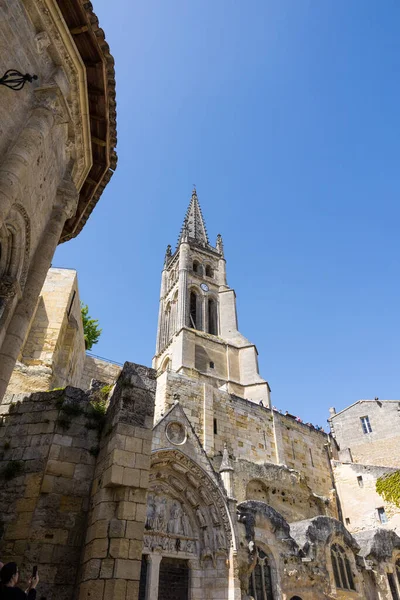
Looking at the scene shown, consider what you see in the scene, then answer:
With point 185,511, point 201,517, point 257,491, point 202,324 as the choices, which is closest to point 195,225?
point 202,324

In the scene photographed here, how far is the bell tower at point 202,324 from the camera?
30703 millimetres

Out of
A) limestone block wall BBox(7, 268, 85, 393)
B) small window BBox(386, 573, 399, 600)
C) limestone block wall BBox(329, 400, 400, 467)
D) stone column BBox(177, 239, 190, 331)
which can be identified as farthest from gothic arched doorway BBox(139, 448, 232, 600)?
stone column BBox(177, 239, 190, 331)

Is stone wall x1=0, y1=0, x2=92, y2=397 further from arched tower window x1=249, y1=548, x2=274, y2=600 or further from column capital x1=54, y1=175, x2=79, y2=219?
arched tower window x1=249, y1=548, x2=274, y2=600

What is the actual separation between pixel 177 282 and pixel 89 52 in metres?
30.3

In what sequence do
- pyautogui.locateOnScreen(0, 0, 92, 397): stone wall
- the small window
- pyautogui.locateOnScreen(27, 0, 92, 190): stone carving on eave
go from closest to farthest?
pyautogui.locateOnScreen(0, 0, 92, 397): stone wall → pyautogui.locateOnScreen(27, 0, 92, 190): stone carving on eave → the small window

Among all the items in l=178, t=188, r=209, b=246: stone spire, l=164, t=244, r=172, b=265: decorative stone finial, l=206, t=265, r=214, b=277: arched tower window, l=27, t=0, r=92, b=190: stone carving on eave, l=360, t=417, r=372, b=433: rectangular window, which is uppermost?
l=178, t=188, r=209, b=246: stone spire

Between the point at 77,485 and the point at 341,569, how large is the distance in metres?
12.7

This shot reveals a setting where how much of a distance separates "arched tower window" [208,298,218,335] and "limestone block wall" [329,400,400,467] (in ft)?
41.2

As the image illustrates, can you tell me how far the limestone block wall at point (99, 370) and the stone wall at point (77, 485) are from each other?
494 inches

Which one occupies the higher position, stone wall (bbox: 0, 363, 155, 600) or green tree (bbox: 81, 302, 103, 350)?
green tree (bbox: 81, 302, 103, 350)

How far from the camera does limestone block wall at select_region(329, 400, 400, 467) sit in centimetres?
2705

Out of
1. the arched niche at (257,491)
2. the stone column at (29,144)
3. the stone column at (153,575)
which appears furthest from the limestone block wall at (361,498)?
the stone column at (29,144)

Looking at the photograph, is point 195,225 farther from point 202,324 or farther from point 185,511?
point 185,511

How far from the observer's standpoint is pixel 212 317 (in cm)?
3778
